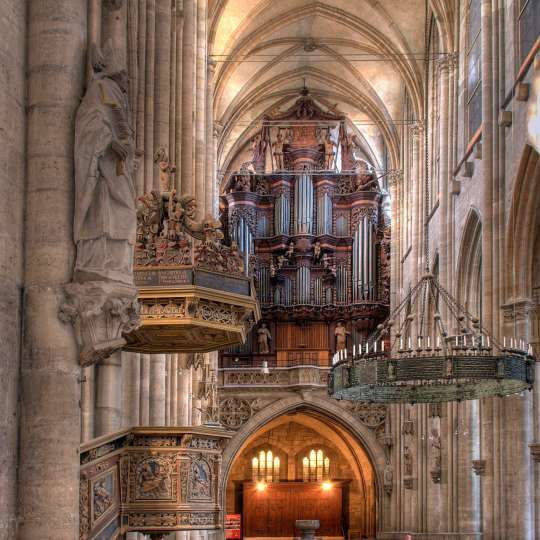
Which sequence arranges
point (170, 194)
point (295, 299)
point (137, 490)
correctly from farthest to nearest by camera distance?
1. point (295, 299)
2. point (170, 194)
3. point (137, 490)

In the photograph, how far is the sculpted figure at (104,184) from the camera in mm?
7297

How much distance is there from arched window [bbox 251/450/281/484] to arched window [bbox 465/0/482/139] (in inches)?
732

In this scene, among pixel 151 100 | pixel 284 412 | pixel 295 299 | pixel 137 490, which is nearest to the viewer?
pixel 137 490

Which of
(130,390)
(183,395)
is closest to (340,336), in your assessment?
(183,395)

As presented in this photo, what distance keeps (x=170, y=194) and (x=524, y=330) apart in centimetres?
920

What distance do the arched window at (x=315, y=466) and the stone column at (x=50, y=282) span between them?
3546cm

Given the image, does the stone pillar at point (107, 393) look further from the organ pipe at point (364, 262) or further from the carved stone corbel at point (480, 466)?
the organ pipe at point (364, 262)

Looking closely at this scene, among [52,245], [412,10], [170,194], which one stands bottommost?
[52,245]

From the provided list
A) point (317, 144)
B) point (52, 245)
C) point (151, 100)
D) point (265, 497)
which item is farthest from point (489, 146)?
point (265, 497)

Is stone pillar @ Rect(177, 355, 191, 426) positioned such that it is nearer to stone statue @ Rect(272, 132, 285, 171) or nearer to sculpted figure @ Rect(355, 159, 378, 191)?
sculpted figure @ Rect(355, 159, 378, 191)

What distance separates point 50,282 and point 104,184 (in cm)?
71

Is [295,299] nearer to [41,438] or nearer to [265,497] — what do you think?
[265,497]

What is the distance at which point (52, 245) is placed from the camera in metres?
7.23

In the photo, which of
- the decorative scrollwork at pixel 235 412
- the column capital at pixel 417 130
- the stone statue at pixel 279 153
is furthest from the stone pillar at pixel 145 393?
the stone statue at pixel 279 153
